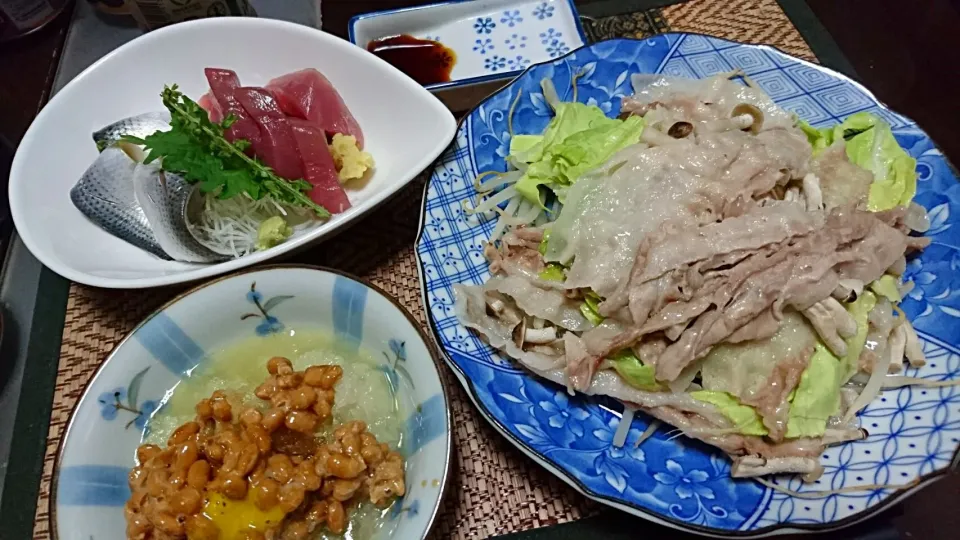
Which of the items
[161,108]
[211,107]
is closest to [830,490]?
[211,107]

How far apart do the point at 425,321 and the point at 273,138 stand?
0.78 m

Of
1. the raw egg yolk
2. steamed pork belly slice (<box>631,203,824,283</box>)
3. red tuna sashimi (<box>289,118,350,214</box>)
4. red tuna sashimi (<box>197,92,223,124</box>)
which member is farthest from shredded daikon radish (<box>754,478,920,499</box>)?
red tuna sashimi (<box>197,92,223,124</box>)

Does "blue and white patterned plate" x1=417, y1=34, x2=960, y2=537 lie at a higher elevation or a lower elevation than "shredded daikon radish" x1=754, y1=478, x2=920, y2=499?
higher

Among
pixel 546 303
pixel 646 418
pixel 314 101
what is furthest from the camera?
pixel 314 101

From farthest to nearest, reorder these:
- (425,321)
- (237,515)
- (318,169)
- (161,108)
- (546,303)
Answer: (161,108), (318,169), (425,321), (546,303), (237,515)

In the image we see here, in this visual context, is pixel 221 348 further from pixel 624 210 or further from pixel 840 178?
pixel 840 178

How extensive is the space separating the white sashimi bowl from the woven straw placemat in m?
0.14

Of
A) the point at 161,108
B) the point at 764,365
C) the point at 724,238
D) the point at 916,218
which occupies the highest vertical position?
the point at 161,108

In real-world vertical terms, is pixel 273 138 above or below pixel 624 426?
above

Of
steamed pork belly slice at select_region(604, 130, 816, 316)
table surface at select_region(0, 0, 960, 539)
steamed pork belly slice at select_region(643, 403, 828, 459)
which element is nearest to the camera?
steamed pork belly slice at select_region(643, 403, 828, 459)

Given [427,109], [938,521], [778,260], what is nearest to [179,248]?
[427,109]

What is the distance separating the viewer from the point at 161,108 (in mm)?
2426

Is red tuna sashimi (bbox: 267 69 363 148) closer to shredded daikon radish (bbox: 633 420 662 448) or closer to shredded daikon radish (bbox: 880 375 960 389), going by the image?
shredded daikon radish (bbox: 633 420 662 448)

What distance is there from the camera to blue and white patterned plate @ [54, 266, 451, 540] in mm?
1407
